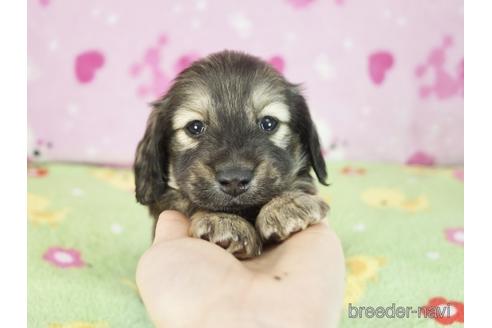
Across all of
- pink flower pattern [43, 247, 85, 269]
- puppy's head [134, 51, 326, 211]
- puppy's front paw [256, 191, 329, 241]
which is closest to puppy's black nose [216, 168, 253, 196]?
puppy's head [134, 51, 326, 211]

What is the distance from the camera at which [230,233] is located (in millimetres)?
1809

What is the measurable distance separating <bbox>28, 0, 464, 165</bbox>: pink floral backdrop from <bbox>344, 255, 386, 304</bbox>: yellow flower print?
1.66m

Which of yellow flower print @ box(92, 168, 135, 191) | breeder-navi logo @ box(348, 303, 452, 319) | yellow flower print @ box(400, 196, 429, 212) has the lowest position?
breeder-navi logo @ box(348, 303, 452, 319)

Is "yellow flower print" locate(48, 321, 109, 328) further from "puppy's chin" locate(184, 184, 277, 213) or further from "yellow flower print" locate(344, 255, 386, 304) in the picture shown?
"yellow flower print" locate(344, 255, 386, 304)

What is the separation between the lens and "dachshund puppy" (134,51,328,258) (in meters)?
1.86

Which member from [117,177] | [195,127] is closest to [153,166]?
[195,127]

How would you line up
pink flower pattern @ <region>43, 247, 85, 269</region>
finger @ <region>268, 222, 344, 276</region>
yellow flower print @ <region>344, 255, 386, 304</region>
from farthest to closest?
1. pink flower pattern @ <region>43, 247, 85, 269</region>
2. yellow flower print @ <region>344, 255, 386, 304</region>
3. finger @ <region>268, 222, 344, 276</region>

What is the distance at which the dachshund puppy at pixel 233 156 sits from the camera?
1863 millimetres

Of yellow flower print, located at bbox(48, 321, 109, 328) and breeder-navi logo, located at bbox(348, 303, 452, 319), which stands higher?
breeder-navi logo, located at bbox(348, 303, 452, 319)

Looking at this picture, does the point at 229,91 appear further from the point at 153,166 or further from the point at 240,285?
the point at 240,285

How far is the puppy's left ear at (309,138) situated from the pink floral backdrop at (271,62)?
1728 mm

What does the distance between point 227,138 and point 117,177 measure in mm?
2284
